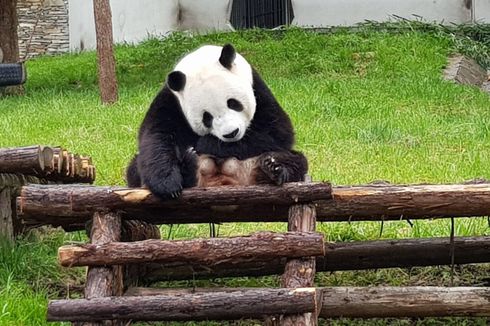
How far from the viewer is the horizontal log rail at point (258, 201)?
136 inches

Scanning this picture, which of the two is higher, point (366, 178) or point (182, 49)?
point (182, 49)

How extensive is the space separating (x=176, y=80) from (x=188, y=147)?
0.30 m

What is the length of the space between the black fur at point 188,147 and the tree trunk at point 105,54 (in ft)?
18.3

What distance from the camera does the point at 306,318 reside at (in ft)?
10.4

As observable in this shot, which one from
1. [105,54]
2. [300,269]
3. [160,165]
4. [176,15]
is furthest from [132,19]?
[300,269]

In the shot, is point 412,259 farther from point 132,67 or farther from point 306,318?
point 132,67

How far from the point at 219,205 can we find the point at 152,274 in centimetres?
139

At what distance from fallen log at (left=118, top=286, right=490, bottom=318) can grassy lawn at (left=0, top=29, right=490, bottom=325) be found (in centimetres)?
43

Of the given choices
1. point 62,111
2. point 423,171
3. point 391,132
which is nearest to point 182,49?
point 62,111

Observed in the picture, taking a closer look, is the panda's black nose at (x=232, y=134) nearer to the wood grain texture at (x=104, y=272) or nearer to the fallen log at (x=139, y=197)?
the fallen log at (x=139, y=197)

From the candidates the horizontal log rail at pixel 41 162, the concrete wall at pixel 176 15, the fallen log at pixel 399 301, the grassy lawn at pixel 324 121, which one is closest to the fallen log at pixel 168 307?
the fallen log at pixel 399 301

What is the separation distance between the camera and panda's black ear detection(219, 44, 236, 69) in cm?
390

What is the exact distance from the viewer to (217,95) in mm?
3848

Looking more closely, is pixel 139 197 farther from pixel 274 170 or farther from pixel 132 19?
pixel 132 19
